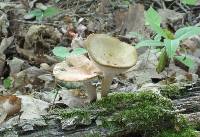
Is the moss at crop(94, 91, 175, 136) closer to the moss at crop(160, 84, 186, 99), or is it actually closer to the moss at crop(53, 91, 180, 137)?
the moss at crop(53, 91, 180, 137)

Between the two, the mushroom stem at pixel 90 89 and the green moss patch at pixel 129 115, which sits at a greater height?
the mushroom stem at pixel 90 89

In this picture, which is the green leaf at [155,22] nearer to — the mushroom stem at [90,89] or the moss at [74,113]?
the mushroom stem at [90,89]

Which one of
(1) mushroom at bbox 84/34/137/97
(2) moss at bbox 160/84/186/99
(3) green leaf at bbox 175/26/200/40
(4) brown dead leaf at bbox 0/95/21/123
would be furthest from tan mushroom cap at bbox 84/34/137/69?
(4) brown dead leaf at bbox 0/95/21/123

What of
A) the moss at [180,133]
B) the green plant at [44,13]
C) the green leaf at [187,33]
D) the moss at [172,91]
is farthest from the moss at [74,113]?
the green plant at [44,13]

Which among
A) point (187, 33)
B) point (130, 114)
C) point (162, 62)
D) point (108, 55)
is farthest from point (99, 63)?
point (162, 62)

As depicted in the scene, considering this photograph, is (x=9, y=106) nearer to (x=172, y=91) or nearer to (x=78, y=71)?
(x=78, y=71)
